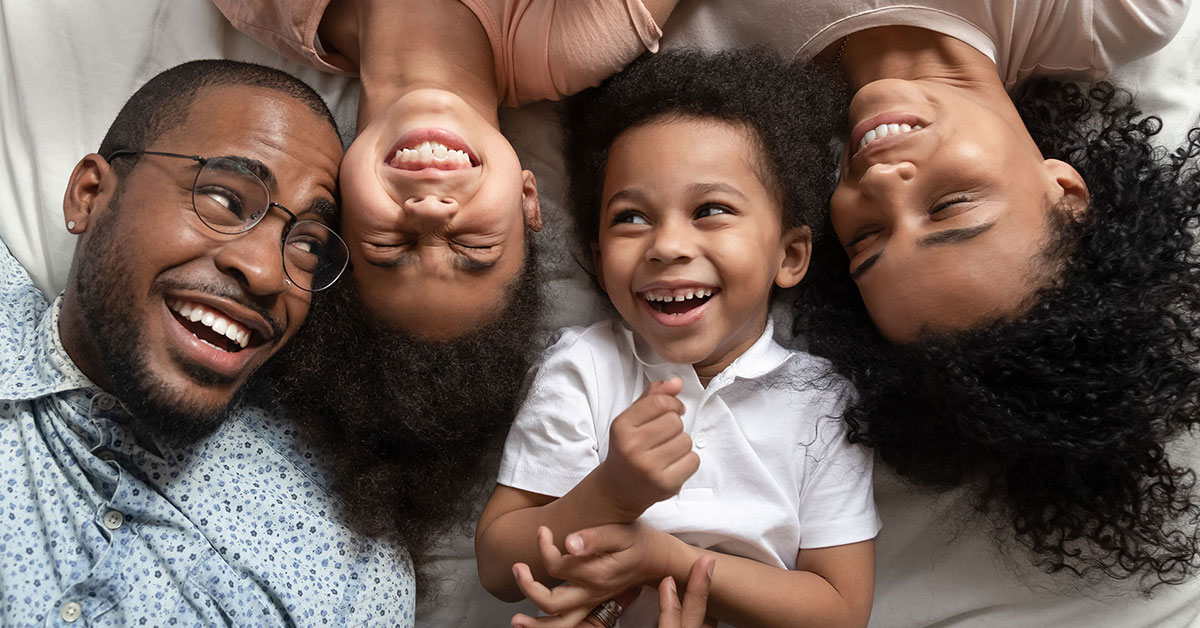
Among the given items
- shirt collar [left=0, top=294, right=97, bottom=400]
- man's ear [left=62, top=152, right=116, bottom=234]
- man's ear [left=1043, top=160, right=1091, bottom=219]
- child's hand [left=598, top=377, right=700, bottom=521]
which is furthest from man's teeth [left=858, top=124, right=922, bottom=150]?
shirt collar [left=0, top=294, right=97, bottom=400]

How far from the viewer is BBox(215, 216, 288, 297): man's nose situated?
5.57 ft

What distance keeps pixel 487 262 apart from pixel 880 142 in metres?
0.77

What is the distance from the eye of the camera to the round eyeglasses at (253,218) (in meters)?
1.70

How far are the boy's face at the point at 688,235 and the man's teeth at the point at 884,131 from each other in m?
0.21

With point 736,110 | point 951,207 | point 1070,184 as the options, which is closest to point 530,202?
point 736,110

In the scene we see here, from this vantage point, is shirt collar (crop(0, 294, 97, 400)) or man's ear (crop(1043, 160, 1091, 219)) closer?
shirt collar (crop(0, 294, 97, 400))

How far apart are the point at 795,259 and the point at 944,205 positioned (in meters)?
0.32

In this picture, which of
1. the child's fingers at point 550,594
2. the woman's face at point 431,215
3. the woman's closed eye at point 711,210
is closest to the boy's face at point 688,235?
the woman's closed eye at point 711,210

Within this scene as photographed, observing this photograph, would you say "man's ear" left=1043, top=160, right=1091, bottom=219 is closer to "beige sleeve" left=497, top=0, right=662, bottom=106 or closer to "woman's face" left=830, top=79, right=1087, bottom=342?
"woman's face" left=830, top=79, right=1087, bottom=342

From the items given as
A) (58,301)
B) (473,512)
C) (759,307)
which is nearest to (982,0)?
(759,307)

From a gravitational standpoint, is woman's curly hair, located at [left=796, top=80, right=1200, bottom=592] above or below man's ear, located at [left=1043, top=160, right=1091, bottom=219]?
below

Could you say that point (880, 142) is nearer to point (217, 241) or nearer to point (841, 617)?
point (841, 617)

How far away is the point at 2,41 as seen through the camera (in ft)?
6.84

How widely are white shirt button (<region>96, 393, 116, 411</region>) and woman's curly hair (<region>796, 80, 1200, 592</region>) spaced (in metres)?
1.37
